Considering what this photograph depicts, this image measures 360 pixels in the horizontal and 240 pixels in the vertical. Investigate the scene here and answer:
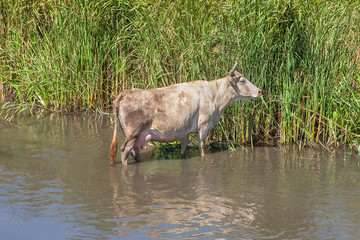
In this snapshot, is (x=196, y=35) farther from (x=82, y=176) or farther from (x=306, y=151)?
(x=82, y=176)

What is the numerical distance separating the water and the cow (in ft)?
1.17

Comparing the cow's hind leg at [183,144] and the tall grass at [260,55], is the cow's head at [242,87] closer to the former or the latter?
the tall grass at [260,55]

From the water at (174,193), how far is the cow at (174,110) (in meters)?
0.36

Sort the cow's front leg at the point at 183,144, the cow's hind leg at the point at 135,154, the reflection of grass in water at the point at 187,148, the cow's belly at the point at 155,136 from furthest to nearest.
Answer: the reflection of grass in water at the point at 187,148, the cow's front leg at the point at 183,144, the cow's hind leg at the point at 135,154, the cow's belly at the point at 155,136

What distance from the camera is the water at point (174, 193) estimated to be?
5781 millimetres

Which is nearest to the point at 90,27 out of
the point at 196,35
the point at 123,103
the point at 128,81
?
the point at 128,81

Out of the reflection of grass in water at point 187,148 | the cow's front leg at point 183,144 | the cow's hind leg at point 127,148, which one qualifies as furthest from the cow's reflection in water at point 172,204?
the reflection of grass in water at point 187,148

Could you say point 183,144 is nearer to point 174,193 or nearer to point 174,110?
point 174,110

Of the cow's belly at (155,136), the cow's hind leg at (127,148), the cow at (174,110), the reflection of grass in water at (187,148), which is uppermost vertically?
the cow at (174,110)

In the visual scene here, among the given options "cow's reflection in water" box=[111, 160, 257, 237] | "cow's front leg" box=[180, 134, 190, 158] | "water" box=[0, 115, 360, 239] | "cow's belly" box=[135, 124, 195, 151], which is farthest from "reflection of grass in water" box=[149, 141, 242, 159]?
"cow's reflection in water" box=[111, 160, 257, 237]

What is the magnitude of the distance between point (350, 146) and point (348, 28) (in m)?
1.94

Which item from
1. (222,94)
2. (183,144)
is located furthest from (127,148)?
(222,94)

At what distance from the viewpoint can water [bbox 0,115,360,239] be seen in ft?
19.0

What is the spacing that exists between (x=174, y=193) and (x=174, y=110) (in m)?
1.61
